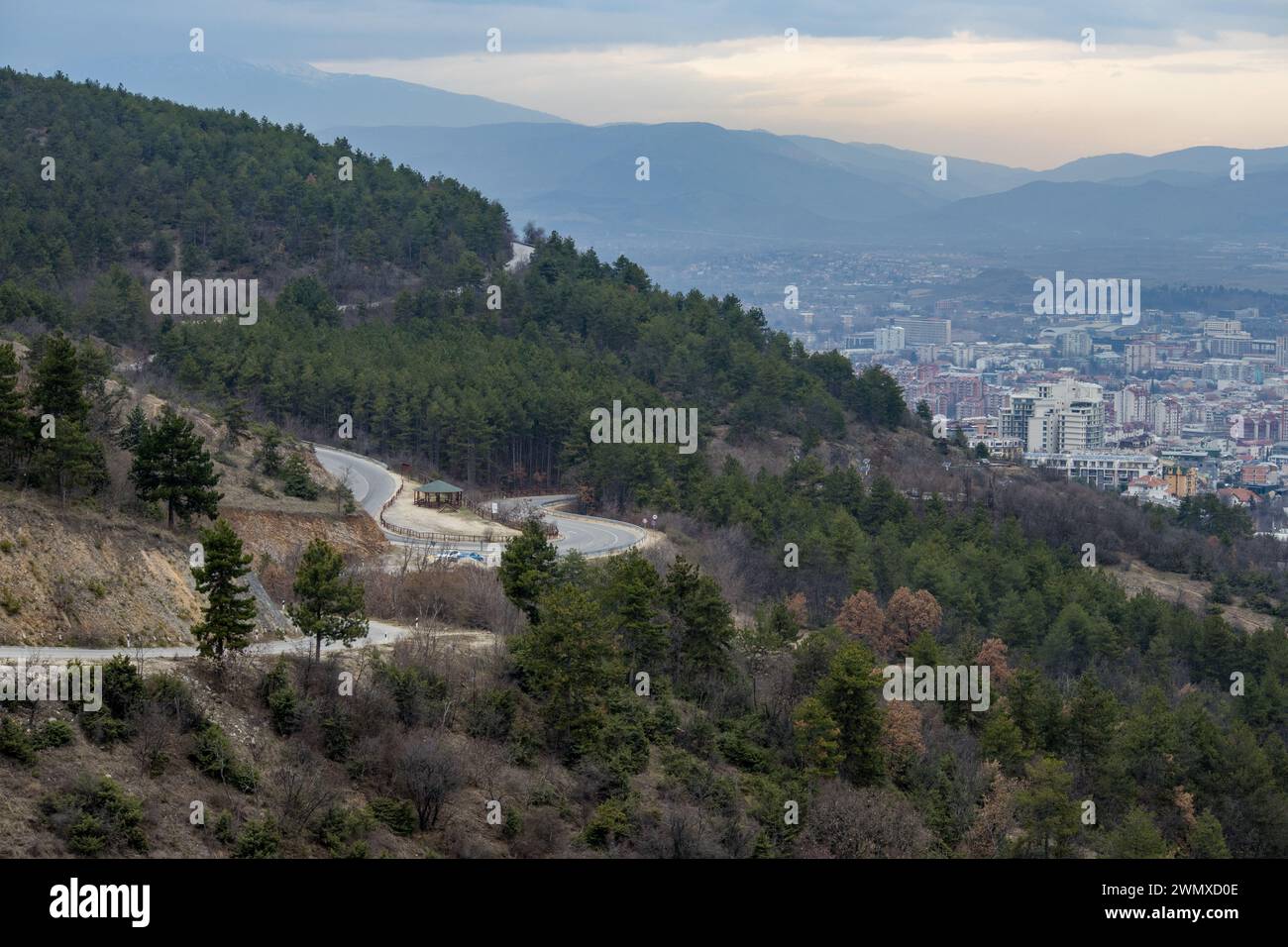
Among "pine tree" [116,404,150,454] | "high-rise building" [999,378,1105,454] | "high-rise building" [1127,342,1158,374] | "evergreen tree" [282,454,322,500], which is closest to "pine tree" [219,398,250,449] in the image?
"evergreen tree" [282,454,322,500]

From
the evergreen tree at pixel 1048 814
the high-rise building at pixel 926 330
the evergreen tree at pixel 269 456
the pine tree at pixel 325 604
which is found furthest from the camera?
the high-rise building at pixel 926 330

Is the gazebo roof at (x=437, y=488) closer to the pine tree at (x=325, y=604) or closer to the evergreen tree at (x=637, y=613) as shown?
the evergreen tree at (x=637, y=613)

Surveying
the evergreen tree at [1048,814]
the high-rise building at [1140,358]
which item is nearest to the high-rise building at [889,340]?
the high-rise building at [1140,358]

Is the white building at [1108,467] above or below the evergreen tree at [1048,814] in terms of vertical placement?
below

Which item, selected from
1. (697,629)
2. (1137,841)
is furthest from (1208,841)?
(697,629)

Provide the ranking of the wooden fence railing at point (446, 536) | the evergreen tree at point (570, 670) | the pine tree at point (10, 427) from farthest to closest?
the wooden fence railing at point (446, 536) < the evergreen tree at point (570, 670) < the pine tree at point (10, 427)

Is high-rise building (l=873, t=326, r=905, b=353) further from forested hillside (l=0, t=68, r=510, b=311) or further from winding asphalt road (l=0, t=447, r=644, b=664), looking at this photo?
winding asphalt road (l=0, t=447, r=644, b=664)

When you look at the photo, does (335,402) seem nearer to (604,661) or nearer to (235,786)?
(604,661)

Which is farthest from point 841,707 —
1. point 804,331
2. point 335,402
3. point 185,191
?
point 804,331
